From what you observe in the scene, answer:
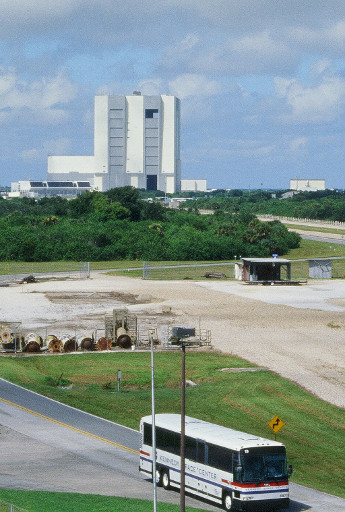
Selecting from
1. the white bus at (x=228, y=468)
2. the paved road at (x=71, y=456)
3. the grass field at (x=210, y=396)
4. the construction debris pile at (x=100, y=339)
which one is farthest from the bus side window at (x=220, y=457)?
the construction debris pile at (x=100, y=339)

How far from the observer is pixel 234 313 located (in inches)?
3688

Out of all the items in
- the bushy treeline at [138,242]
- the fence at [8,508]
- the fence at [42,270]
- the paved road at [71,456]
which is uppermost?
the bushy treeline at [138,242]

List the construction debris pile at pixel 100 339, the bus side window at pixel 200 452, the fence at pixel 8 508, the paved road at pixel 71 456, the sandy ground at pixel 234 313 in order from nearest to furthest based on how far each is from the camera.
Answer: the fence at pixel 8 508, the bus side window at pixel 200 452, the paved road at pixel 71 456, the sandy ground at pixel 234 313, the construction debris pile at pixel 100 339

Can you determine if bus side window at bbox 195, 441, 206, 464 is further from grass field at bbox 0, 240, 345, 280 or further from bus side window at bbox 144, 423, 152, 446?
grass field at bbox 0, 240, 345, 280

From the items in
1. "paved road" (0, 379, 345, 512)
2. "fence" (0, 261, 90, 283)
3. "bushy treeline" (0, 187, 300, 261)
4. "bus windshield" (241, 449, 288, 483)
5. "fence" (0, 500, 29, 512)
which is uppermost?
"bushy treeline" (0, 187, 300, 261)

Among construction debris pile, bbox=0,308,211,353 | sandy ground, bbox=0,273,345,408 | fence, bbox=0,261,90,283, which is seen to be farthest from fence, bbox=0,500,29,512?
fence, bbox=0,261,90,283

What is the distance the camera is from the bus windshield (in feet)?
110

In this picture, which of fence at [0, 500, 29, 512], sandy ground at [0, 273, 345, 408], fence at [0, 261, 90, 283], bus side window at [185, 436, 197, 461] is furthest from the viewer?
fence at [0, 261, 90, 283]

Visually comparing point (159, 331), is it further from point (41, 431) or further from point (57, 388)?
point (41, 431)

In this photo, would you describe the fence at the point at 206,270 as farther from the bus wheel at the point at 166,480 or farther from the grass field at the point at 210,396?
the bus wheel at the point at 166,480

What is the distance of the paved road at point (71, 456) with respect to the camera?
35969 millimetres

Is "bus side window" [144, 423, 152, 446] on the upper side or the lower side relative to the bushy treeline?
lower

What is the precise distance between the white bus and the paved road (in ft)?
2.22

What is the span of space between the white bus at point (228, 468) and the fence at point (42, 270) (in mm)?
91551
